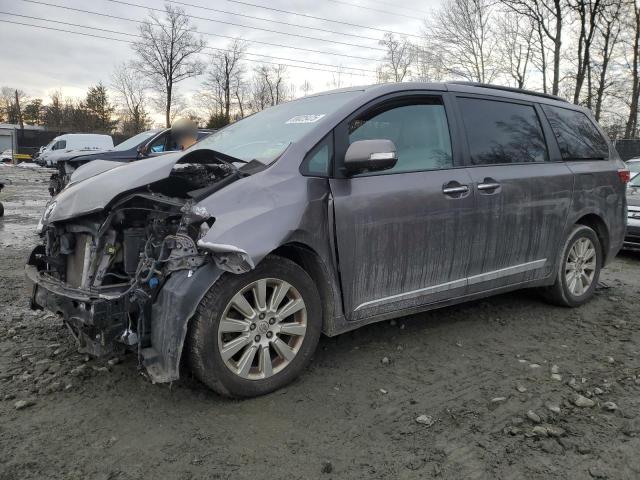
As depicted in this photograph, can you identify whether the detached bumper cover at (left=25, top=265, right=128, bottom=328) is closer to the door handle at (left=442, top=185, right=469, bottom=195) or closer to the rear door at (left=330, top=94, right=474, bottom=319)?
the rear door at (left=330, top=94, right=474, bottom=319)

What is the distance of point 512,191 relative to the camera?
3859 millimetres

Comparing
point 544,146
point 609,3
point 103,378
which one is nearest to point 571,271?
point 544,146

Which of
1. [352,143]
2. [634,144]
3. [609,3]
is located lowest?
[352,143]

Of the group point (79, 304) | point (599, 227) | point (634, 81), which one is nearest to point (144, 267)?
point (79, 304)

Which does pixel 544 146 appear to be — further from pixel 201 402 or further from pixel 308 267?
pixel 201 402

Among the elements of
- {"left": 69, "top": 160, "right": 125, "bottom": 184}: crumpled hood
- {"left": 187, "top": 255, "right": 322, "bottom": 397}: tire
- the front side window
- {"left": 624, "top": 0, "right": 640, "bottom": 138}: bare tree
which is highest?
{"left": 624, "top": 0, "right": 640, "bottom": 138}: bare tree

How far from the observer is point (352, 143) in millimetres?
3090

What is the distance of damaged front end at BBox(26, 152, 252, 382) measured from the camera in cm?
260

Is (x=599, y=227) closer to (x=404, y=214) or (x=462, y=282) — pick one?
(x=462, y=282)

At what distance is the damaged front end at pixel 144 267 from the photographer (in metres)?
2.60

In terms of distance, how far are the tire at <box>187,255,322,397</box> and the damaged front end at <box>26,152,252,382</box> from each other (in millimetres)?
115

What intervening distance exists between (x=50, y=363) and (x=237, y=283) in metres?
1.56

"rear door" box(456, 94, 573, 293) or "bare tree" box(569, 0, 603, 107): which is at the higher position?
"bare tree" box(569, 0, 603, 107)

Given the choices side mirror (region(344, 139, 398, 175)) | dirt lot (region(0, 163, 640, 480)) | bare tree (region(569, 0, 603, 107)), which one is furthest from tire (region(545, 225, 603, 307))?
bare tree (region(569, 0, 603, 107))
